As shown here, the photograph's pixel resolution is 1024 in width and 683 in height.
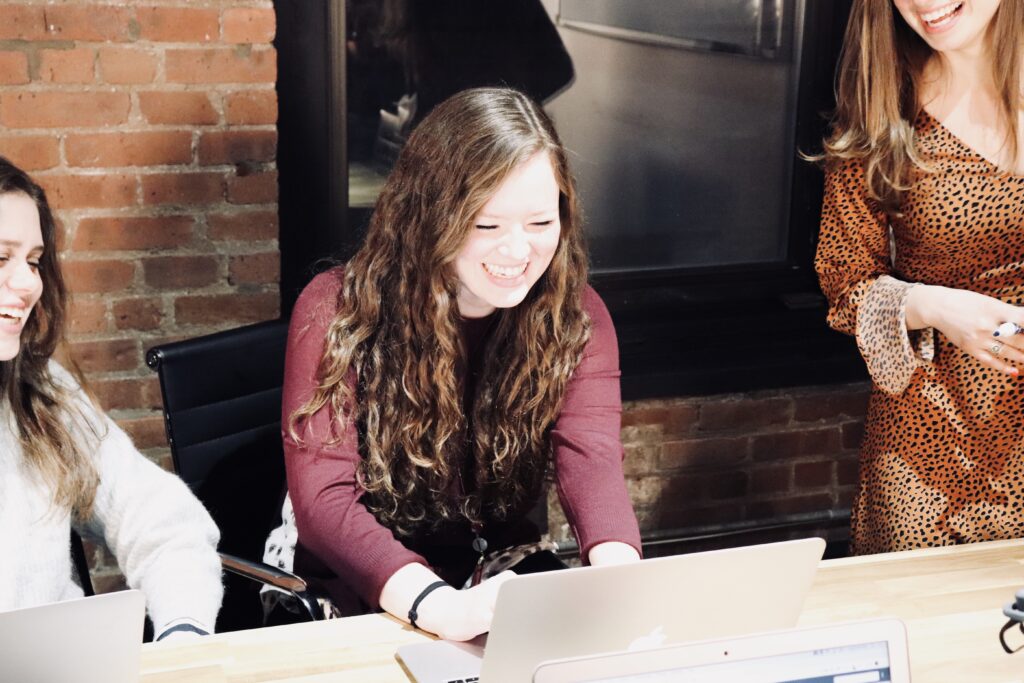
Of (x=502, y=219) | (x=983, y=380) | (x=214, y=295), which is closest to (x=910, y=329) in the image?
(x=983, y=380)

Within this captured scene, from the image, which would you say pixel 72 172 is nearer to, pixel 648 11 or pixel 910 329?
pixel 648 11

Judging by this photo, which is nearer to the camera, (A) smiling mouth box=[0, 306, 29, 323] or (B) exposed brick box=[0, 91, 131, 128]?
(A) smiling mouth box=[0, 306, 29, 323]

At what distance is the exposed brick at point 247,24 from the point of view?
2.51 meters

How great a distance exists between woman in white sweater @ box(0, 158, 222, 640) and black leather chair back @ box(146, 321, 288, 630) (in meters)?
0.27

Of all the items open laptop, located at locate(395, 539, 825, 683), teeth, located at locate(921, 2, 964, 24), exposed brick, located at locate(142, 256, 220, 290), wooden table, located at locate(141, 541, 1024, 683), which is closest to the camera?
open laptop, located at locate(395, 539, 825, 683)

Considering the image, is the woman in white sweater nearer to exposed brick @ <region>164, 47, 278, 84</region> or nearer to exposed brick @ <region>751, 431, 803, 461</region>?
exposed brick @ <region>164, 47, 278, 84</region>

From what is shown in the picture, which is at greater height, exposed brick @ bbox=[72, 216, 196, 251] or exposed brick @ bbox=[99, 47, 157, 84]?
exposed brick @ bbox=[99, 47, 157, 84]

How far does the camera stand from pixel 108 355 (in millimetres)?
2615

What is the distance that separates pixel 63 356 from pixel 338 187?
1.03 metres

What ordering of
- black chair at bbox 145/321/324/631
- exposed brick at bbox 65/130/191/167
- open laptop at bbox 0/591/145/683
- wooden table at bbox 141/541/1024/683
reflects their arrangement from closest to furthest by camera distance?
open laptop at bbox 0/591/145/683, wooden table at bbox 141/541/1024/683, black chair at bbox 145/321/324/631, exposed brick at bbox 65/130/191/167

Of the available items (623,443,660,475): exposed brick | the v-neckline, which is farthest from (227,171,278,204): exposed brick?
the v-neckline

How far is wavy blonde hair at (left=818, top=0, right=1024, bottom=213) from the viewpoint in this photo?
6.33 feet

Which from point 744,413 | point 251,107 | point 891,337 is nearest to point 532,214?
point 891,337

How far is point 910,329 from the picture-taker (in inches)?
75.5
